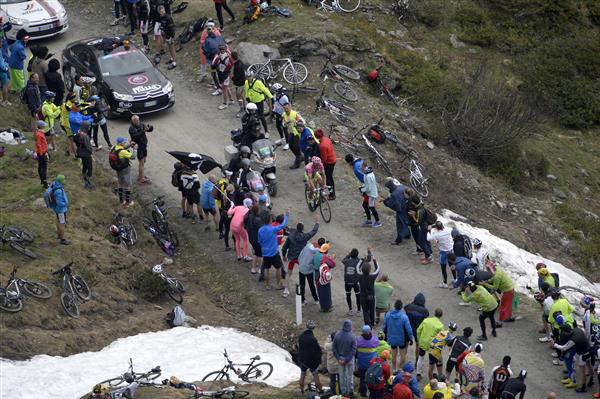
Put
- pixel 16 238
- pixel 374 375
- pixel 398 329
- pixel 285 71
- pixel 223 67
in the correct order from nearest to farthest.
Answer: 1. pixel 374 375
2. pixel 398 329
3. pixel 16 238
4. pixel 223 67
5. pixel 285 71

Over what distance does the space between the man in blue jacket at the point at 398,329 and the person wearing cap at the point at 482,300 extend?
1.67 m

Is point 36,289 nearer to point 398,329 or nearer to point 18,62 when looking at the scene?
point 398,329

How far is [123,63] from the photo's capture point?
28.8 metres

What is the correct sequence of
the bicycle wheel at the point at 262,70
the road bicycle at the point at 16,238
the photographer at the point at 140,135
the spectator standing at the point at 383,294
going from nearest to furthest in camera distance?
the spectator standing at the point at 383,294 < the road bicycle at the point at 16,238 < the photographer at the point at 140,135 < the bicycle wheel at the point at 262,70

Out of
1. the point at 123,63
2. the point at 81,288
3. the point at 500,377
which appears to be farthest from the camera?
the point at 123,63

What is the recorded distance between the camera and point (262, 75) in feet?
99.2

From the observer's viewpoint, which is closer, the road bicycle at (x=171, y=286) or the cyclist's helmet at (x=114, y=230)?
the road bicycle at (x=171, y=286)

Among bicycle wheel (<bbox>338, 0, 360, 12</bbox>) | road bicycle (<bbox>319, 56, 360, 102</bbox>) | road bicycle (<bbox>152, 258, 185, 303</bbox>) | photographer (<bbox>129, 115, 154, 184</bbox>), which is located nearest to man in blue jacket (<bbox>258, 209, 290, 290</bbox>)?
road bicycle (<bbox>152, 258, 185, 303</bbox>)

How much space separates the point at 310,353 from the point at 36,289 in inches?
235

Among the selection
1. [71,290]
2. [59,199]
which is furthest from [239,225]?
[71,290]

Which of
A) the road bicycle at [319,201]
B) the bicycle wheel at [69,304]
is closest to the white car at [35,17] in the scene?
the road bicycle at [319,201]

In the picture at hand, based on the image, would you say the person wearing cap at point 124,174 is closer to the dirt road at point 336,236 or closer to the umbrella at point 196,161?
the umbrella at point 196,161

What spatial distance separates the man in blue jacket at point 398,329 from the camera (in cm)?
1786

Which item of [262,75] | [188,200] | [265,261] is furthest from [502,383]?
[262,75]
